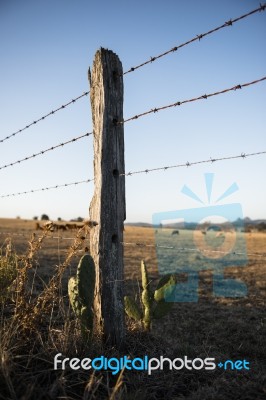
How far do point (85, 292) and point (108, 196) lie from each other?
88cm

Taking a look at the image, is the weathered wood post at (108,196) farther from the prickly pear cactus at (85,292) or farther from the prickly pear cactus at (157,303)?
the prickly pear cactus at (157,303)

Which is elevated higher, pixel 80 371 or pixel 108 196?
pixel 108 196

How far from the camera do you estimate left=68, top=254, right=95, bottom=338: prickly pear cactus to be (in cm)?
300

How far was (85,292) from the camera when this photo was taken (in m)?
3.04

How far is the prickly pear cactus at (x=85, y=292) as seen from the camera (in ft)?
9.83

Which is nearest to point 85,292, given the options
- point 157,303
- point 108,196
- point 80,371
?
point 80,371

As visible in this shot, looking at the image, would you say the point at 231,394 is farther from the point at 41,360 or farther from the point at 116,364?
the point at 41,360

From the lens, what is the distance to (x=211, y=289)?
842cm

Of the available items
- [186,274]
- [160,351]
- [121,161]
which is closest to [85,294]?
[160,351]

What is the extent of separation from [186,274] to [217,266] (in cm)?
284

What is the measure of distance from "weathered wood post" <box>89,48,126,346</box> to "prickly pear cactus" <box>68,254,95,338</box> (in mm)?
153

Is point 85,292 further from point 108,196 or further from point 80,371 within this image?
point 108,196

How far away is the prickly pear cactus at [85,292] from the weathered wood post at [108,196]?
153mm

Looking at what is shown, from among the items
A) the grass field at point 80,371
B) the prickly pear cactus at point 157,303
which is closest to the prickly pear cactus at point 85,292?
the grass field at point 80,371
